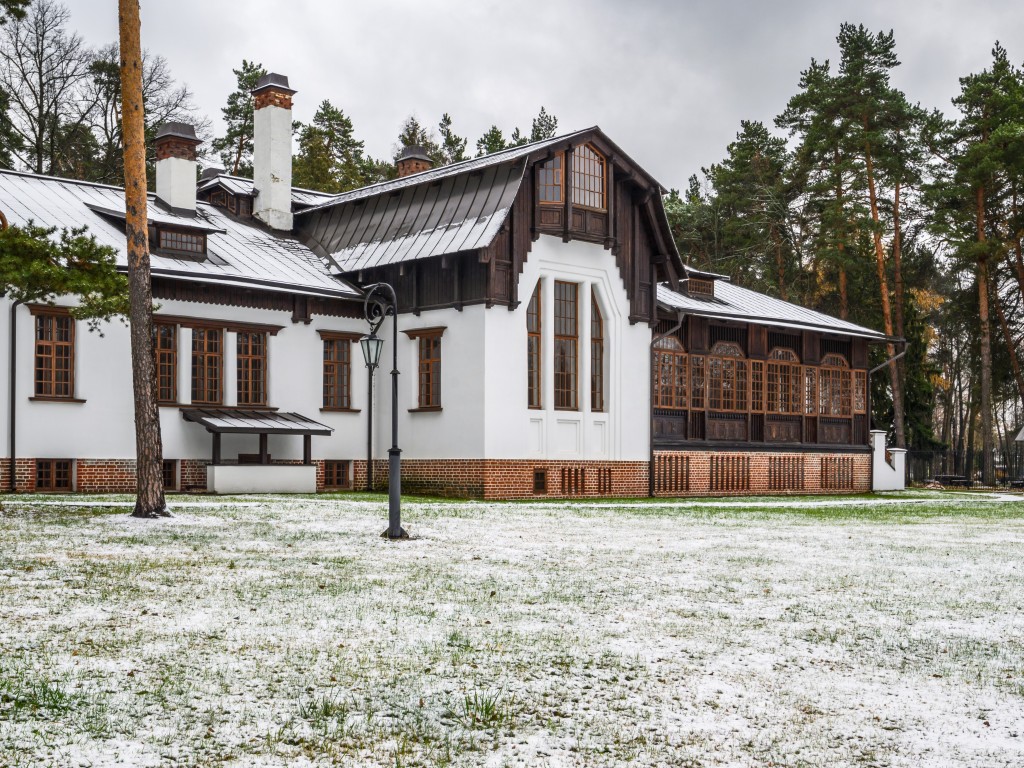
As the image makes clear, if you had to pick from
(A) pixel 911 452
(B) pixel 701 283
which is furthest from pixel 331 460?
(A) pixel 911 452

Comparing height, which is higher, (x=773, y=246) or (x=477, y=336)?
(x=773, y=246)

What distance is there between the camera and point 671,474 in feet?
107

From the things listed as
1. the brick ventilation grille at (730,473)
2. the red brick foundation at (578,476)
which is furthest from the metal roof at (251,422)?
the brick ventilation grille at (730,473)

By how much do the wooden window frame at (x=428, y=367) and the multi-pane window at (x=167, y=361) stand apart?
5.64 meters

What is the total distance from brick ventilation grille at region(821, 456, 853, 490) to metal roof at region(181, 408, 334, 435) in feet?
57.1

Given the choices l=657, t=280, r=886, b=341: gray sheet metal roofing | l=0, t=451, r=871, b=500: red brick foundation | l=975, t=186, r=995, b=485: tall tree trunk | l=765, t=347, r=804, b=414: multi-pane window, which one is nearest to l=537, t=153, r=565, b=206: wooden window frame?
l=657, t=280, r=886, b=341: gray sheet metal roofing

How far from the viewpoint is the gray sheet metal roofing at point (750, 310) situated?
111 ft

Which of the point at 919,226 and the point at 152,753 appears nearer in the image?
the point at 152,753

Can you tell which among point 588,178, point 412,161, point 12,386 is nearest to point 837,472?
point 588,178

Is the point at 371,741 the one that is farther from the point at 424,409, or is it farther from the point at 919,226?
the point at 919,226

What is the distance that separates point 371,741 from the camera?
579 cm

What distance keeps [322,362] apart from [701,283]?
12.9 meters

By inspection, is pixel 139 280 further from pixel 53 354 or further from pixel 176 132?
pixel 176 132

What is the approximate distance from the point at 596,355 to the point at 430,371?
4.35m
